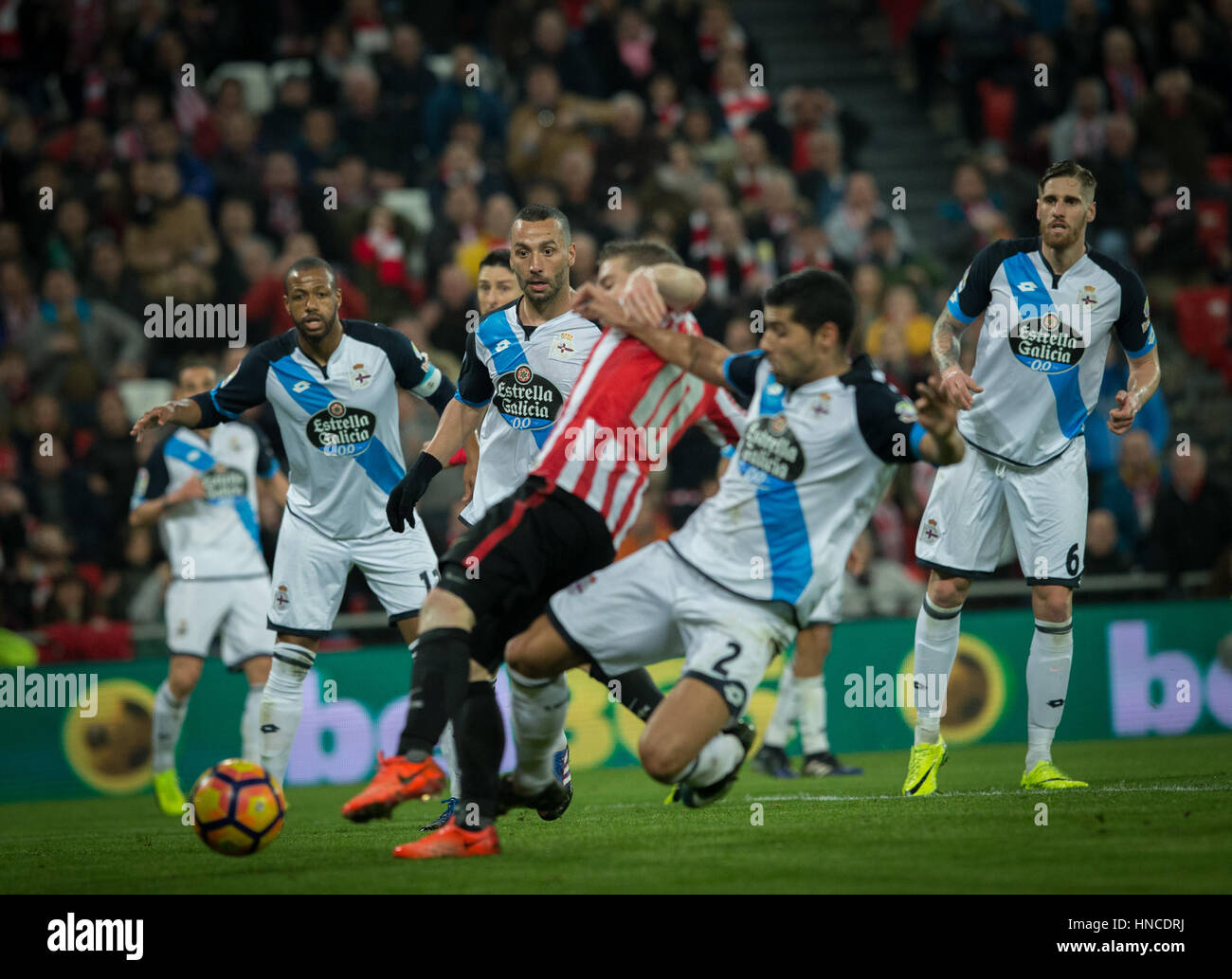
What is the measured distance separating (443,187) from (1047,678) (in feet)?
30.8

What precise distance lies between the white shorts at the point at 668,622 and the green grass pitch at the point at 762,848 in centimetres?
75

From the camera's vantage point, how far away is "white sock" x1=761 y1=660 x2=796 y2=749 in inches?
423

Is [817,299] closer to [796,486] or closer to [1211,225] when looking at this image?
[796,486]

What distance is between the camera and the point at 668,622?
6.23 metres

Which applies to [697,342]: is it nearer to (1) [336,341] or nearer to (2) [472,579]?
(2) [472,579]

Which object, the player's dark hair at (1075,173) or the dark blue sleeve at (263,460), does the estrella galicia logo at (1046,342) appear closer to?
the player's dark hair at (1075,173)

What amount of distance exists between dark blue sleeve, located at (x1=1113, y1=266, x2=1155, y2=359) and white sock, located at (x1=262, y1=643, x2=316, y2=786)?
4.63 meters

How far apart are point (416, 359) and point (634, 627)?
2953mm

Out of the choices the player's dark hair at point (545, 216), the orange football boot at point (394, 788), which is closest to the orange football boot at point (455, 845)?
the orange football boot at point (394, 788)

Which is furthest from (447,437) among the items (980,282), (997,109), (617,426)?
(997,109)

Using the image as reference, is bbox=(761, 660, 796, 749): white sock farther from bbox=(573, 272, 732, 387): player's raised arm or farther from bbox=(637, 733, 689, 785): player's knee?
bbox=(637, 733, 689, 785): player's knee

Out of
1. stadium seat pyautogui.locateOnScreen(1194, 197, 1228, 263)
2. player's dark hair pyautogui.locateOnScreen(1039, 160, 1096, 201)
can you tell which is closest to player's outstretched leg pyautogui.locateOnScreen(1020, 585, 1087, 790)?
player's dark hair pyautogui.locateOnScreen(1039, 160, 1096, 201)

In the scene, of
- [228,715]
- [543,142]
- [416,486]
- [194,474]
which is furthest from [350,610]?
[416,486]

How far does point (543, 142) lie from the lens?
16266mm
